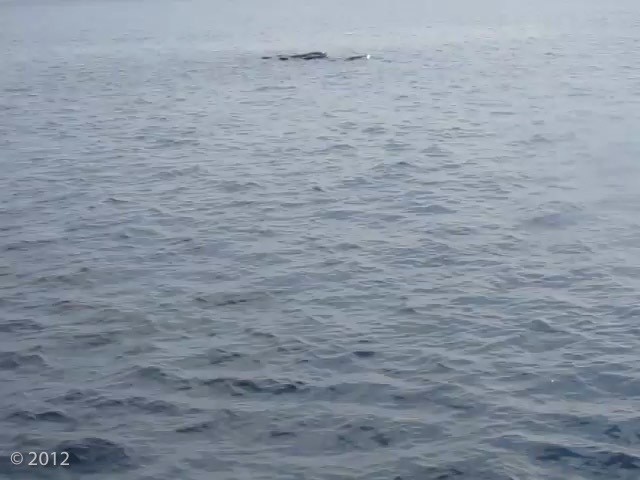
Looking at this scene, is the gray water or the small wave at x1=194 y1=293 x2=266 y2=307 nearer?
the gray water

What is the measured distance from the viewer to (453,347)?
793 inches

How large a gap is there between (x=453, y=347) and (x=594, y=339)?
2.99 meters

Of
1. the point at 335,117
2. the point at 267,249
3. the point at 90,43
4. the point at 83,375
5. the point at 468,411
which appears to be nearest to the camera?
the point at 468,411

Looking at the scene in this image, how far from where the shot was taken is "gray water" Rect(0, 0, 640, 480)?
16.9 meters

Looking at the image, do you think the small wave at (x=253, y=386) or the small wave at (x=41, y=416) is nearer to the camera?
the small wave at (x=41, y=416)

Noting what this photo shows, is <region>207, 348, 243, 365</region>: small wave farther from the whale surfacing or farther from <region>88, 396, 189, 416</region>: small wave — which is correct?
the whale surfacing

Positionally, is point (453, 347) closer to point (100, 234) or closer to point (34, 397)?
point (34, 397)

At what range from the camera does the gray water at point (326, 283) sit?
16875mm

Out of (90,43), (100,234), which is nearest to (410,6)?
(90,43)

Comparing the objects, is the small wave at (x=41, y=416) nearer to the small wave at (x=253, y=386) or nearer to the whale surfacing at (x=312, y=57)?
the small wave at (x=253, y=386)

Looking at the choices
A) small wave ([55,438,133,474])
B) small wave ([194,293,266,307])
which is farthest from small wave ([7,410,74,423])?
small wave ([194,293,266,307])

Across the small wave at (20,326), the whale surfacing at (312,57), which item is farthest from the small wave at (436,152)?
the whale surfacing at (312,57)

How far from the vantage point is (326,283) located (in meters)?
23.9

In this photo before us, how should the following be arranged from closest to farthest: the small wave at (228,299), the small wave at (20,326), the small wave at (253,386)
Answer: the small wave at (253,386) < the small wave at (20,326) < the small wave at (228,299)
